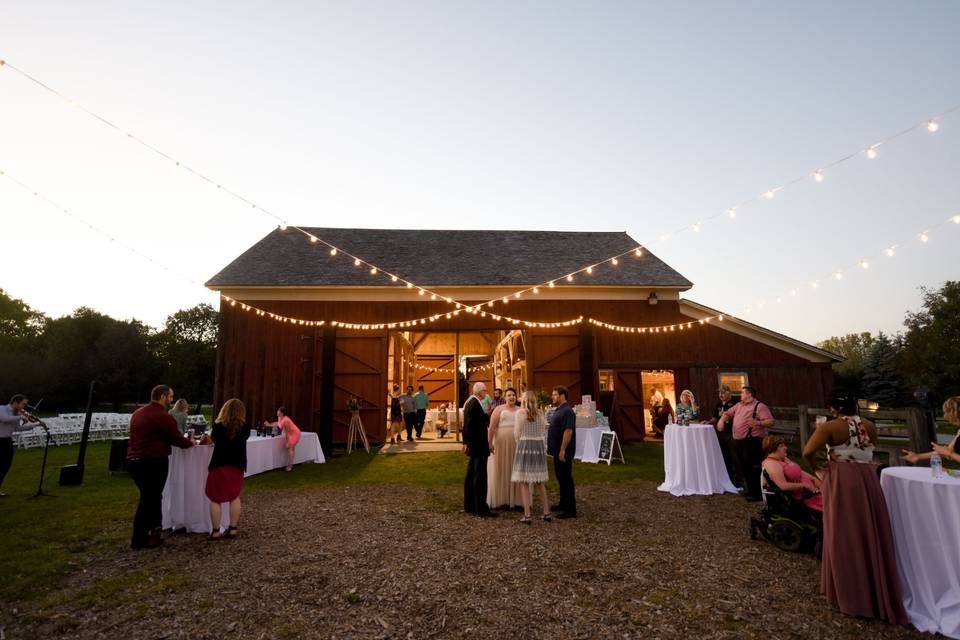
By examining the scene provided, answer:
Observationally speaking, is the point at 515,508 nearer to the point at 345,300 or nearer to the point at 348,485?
the point at 348,485

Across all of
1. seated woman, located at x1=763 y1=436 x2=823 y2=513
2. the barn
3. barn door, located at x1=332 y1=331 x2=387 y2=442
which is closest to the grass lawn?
barn door, located at x1=332 y1=331 x2=387 y2=442

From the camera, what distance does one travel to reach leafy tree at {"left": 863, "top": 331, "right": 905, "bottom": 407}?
2948 centimetres

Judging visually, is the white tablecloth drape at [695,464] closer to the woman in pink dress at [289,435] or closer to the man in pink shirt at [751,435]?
the man in pink shirt at [751,435]

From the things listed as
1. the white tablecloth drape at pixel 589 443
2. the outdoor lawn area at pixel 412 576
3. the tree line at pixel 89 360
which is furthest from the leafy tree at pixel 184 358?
the outdoor lawn area at pixel 412 576

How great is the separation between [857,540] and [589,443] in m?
7.22

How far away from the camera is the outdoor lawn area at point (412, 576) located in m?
3.10

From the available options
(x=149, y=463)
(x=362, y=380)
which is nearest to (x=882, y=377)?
(x=362, y=380)

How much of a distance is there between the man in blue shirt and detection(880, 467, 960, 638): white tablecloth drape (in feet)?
10.0

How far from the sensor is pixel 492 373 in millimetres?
21141

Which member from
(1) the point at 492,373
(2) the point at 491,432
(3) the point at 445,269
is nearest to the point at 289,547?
(2) the point at 491,432

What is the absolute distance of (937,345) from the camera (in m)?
30.9

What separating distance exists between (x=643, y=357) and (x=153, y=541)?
12414 mm

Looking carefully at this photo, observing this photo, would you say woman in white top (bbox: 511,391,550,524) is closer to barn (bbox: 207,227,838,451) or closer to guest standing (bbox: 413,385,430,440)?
barn (bbox: 207,227,838,451)

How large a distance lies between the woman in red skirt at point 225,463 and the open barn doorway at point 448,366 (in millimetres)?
10402
